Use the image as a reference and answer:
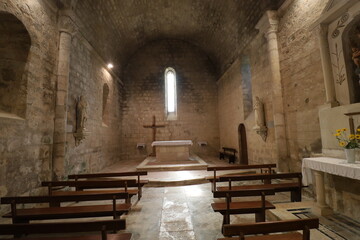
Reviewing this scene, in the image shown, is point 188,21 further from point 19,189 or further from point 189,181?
point 19,189

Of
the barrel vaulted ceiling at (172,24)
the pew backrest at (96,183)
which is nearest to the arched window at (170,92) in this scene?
the barrel vaulted ceiling at (172,24)

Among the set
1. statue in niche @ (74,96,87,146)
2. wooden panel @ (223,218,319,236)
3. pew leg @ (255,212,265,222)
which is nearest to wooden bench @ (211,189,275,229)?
pew leg @ (255,212,265,222)

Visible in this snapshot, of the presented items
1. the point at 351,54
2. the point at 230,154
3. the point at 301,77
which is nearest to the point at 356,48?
the point at 351,54

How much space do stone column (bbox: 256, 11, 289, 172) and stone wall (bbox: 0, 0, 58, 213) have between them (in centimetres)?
602

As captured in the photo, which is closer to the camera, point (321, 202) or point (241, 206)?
point (241, 206)

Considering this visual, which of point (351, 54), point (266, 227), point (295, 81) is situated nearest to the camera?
point (266, 227)

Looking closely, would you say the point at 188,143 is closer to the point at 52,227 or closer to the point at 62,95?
the point at 62,95

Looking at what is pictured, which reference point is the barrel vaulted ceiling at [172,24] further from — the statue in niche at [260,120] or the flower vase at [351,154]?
the flower vase at [351,154]

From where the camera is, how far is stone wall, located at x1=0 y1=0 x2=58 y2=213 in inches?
143

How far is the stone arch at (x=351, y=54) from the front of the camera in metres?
3.56

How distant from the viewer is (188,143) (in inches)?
328

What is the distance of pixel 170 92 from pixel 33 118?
336 inches

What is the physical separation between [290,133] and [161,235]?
4318mm

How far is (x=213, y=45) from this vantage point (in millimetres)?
10672
